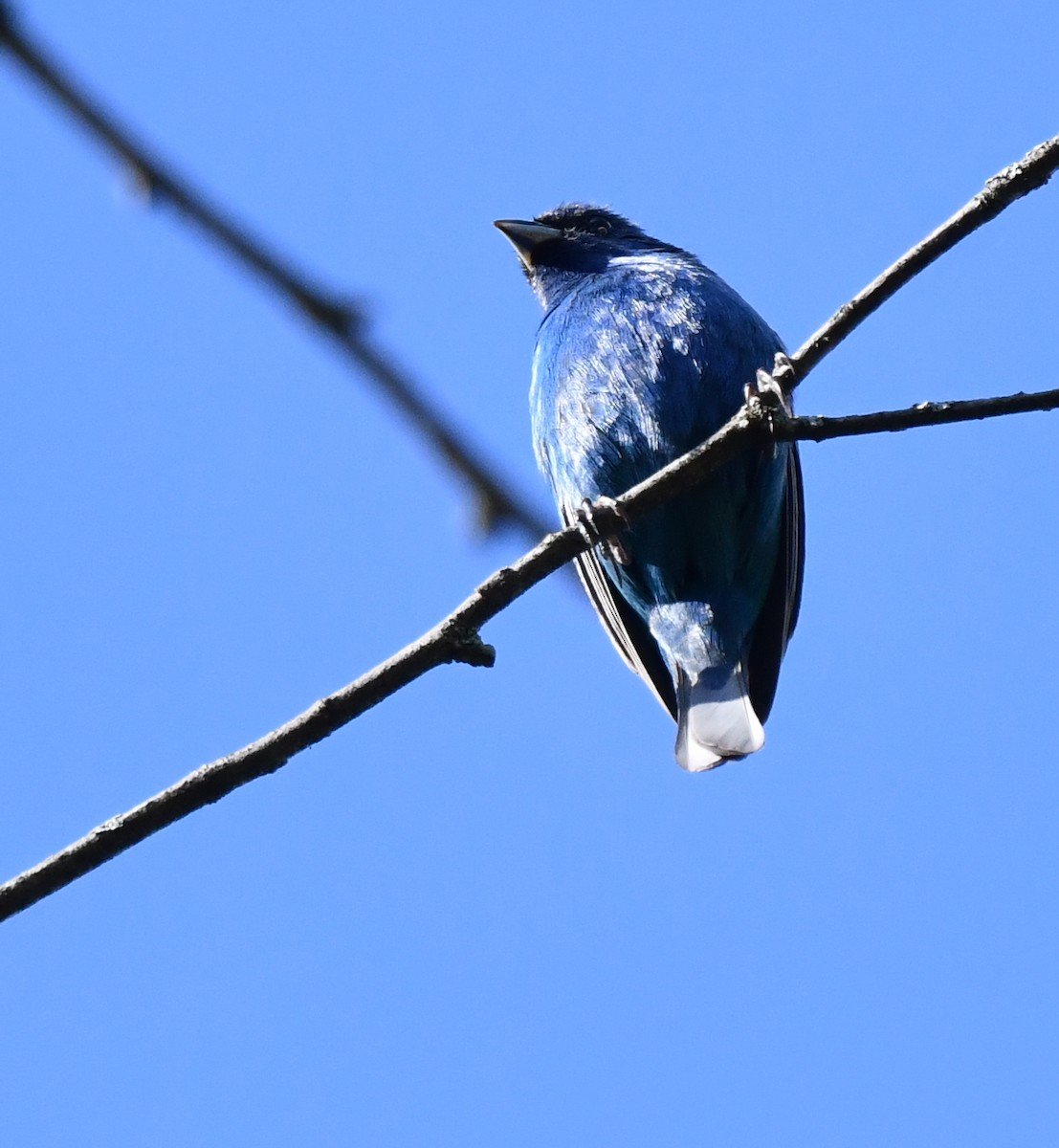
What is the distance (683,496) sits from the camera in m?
5.98

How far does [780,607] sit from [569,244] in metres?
2.57

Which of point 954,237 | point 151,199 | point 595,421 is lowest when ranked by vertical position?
point 151,199

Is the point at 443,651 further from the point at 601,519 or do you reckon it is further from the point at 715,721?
the point at 715,721

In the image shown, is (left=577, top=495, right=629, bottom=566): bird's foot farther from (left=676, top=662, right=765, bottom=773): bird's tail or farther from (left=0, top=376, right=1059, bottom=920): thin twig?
(left=676, top=662, right=765, bottom=773): bird's tail

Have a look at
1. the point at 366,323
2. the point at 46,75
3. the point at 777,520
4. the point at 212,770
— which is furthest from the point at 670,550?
the point at 46,75

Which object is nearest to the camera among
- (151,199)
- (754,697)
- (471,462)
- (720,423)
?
(151,199)

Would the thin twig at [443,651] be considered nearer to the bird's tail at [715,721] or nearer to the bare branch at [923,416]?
the bare branch at [923,416]

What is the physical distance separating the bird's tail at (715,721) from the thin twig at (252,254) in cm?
318

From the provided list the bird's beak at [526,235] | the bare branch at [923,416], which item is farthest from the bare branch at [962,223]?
the bird's beak at [526,235]

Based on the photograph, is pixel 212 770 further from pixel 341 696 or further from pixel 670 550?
pixel 670 550

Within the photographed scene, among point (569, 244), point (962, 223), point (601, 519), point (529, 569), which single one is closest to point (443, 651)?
point (529, 569)

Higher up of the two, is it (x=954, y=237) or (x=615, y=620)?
(x=615, y=620)

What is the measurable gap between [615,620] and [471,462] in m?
4.00

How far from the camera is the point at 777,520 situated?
635 cm
